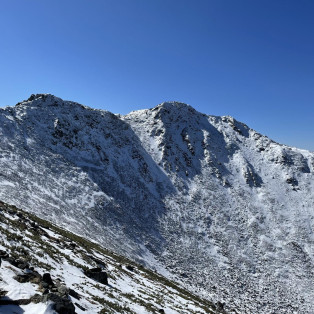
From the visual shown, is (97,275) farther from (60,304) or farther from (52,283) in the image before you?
(60,304)

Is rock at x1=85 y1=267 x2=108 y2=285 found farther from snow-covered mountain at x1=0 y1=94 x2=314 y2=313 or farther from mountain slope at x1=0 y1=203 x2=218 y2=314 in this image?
snow-covered mountain at x1=0 y1=94 x2=314 y2=313

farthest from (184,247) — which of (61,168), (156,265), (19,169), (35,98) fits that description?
(35,98)

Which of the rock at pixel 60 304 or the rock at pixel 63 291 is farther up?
the rock at pixel 60 304

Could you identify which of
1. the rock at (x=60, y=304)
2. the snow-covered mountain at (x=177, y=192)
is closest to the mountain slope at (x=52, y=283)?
the rock at (x=60, y=304)

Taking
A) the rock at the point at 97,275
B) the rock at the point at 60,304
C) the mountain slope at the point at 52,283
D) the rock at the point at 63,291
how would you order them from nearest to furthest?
the rock at the point at 60,304 → the mountain slope at the point at 52,283 → the rock at the point at 63,291 → the rock at the point at 97,275

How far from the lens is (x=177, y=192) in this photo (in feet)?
284

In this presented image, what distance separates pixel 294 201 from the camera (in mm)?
91062

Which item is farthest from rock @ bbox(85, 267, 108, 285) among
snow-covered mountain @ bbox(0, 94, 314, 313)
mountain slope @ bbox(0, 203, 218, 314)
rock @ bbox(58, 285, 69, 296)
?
snow-covered mountain @ bbox(0, 94, 314, 313)

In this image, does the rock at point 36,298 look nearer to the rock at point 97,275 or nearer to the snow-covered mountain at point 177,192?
the rock at point 97,275

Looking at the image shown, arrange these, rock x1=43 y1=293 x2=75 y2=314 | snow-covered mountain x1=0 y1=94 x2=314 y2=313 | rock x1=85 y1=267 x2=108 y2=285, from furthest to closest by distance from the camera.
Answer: snow-covered mountain x1=0 y1=94 x2=314 y2=313 < rock x1=85 y1=267 x2=108 y2=285 < rock x1=43 y1=293 x2=75 y2=314

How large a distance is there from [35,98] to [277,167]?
92.3 m

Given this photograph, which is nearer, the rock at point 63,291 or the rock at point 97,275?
the rock at point 63,291

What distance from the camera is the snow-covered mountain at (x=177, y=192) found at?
5794 cm

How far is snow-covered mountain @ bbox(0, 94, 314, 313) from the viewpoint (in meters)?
57.9
